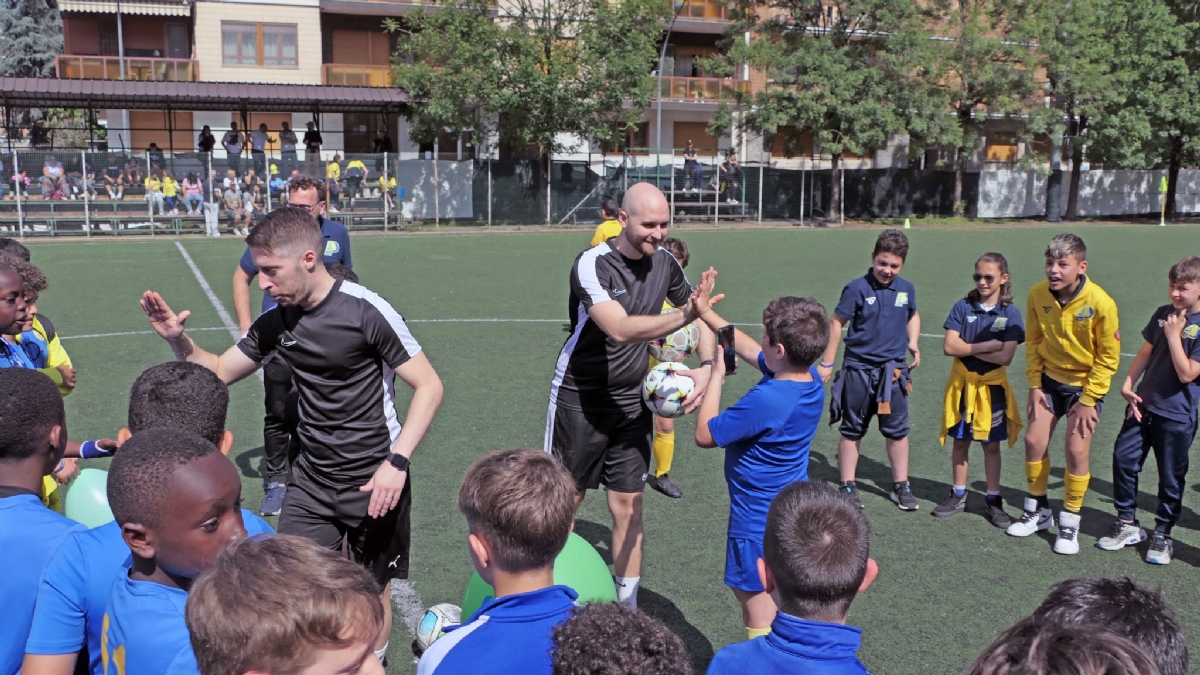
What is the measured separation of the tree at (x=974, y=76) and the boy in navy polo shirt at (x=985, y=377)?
3275cm

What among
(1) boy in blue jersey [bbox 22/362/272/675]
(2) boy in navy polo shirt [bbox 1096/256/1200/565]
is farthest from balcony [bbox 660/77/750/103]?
(1) boy in blue jersey [bbox 22/362/272/675]

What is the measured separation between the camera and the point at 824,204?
40.5 metres

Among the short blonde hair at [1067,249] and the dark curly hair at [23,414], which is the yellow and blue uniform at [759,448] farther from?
the dark curly hair at [23,414]

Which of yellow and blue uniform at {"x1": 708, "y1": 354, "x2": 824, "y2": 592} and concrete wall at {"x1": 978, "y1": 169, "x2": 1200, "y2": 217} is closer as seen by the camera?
yellow and blue uniform at {"x1": 708, "y1": 354, "x2": 824, "y2": 592}

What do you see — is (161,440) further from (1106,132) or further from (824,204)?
(1106,132)

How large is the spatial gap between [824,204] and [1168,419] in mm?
35463

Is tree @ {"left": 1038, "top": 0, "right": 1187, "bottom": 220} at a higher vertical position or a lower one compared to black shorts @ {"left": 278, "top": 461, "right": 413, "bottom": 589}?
higher

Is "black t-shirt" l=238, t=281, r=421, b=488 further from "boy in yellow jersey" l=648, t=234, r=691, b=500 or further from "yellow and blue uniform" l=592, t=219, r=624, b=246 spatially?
"yellow and blue uniform" l=592, t=219, r=624, b=246

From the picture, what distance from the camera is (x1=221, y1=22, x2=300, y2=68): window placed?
Result: 42844 mm

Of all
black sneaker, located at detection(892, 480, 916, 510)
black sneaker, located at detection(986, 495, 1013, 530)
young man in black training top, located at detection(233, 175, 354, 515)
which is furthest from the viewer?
black sneaker, located at detection(892, 480, 916, 510)

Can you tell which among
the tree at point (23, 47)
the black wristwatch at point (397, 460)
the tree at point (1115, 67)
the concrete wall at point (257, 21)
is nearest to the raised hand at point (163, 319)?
the black wristwatch at point (397, 460)

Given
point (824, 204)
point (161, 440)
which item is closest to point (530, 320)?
point (161, 440)

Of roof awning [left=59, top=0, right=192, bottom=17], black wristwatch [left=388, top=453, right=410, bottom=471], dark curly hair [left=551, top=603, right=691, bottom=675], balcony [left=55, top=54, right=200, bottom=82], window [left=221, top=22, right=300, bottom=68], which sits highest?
roof awning [left=59, top=0, right=192, bottom=17]

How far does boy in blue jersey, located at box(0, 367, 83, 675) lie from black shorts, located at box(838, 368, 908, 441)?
528 cm
